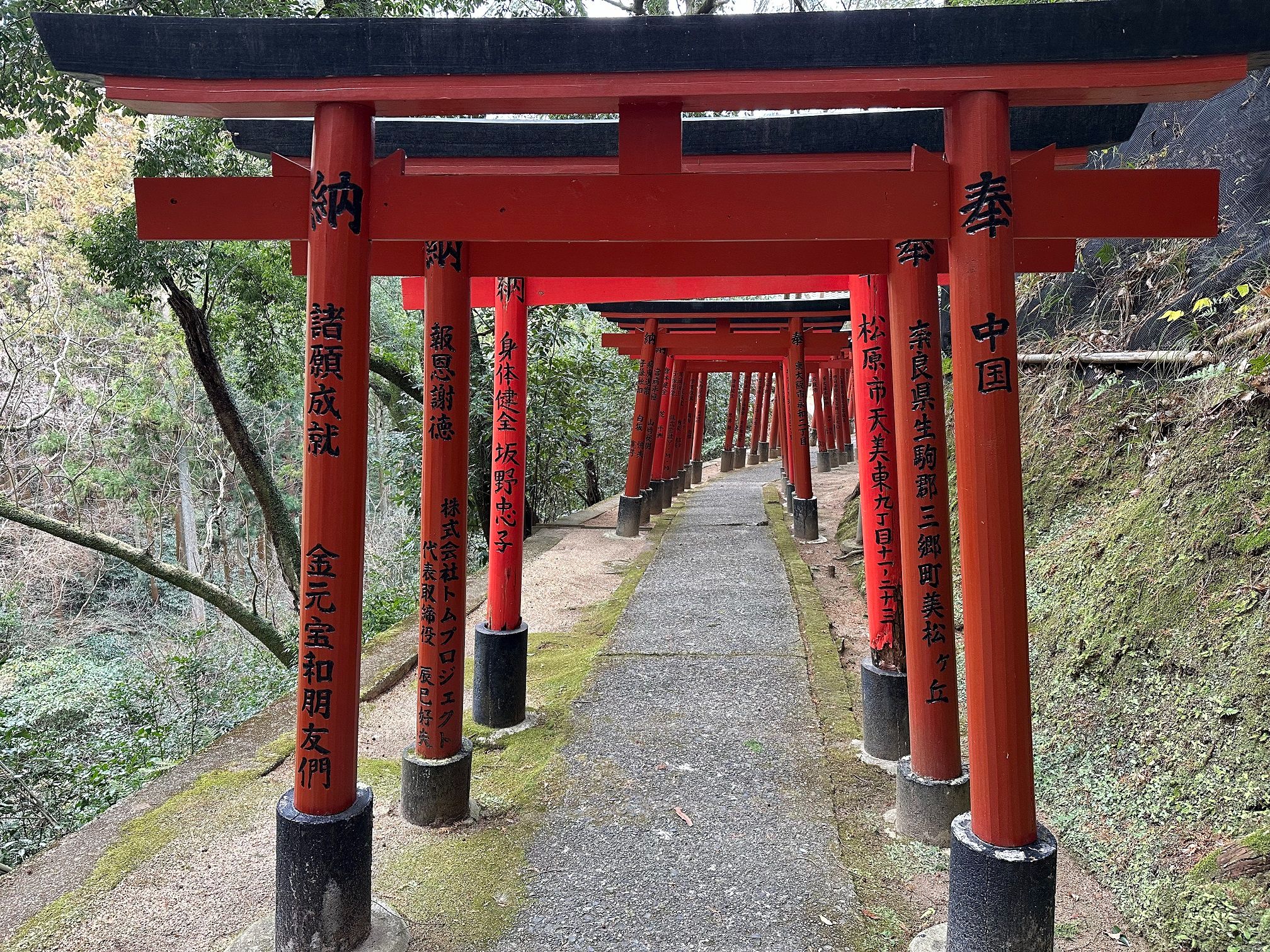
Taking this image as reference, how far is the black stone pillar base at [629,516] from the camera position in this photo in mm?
11602

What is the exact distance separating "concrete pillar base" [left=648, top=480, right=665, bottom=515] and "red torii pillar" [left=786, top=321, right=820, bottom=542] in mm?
2412

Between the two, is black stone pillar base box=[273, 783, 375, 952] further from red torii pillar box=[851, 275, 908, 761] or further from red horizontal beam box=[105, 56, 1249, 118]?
red torii pillar box=[851, 275, 908, 761]

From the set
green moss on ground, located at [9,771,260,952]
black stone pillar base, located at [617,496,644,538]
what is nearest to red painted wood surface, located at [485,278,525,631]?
green moss on ground, located at [9,771,260,952]

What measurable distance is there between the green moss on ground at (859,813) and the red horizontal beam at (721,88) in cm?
299

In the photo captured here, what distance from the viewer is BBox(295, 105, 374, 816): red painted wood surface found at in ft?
9.78

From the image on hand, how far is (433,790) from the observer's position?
4.02 m

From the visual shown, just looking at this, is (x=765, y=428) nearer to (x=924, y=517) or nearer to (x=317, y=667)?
(x=924, y=517)

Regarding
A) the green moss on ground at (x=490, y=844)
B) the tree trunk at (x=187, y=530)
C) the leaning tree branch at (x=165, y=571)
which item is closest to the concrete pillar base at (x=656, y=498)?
the leaning tree branch at (x=165, y=571)

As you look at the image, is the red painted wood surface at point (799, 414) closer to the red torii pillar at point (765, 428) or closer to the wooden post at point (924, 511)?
the wooden post at point (924, 511)

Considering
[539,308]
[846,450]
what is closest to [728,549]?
[539,308]

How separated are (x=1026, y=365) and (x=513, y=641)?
4962mm

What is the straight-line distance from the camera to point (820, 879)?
11.6 feet

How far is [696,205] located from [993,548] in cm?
154

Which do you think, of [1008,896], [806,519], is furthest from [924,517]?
[806,519]
